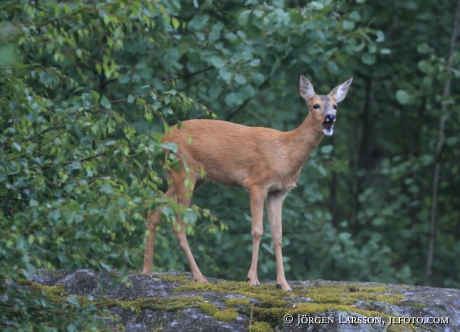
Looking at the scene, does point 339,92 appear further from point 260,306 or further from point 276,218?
point 260,306

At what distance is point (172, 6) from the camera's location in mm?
10758

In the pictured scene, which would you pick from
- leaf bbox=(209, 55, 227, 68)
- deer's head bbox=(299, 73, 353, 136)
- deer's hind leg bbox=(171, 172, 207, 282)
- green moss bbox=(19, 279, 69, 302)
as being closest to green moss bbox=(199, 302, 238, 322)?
green moss bbox=(19, 279, 69, 302)

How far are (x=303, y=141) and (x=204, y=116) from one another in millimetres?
3676

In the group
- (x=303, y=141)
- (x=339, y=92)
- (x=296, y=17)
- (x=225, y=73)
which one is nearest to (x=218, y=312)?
(x=303, y=141)

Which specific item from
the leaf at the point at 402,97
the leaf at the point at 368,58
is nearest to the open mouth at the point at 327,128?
the leaf at the point at 368,58

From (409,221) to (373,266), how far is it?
1.10m

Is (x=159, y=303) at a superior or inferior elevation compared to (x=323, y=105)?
inferior

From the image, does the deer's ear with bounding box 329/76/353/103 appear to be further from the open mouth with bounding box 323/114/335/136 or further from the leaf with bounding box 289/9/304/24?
the leaf with bounding box 289/9/304/24

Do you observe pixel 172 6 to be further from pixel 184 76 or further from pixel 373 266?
pixel 373 266

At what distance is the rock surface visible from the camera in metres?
6.90

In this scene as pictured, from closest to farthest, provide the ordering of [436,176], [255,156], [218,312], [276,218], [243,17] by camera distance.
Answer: [218,312], [255,156], [276,218], [243,17], [436,176]

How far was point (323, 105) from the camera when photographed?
9055 millimetres

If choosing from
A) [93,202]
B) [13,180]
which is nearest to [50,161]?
[13,180]

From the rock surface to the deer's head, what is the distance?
1.71 meters
